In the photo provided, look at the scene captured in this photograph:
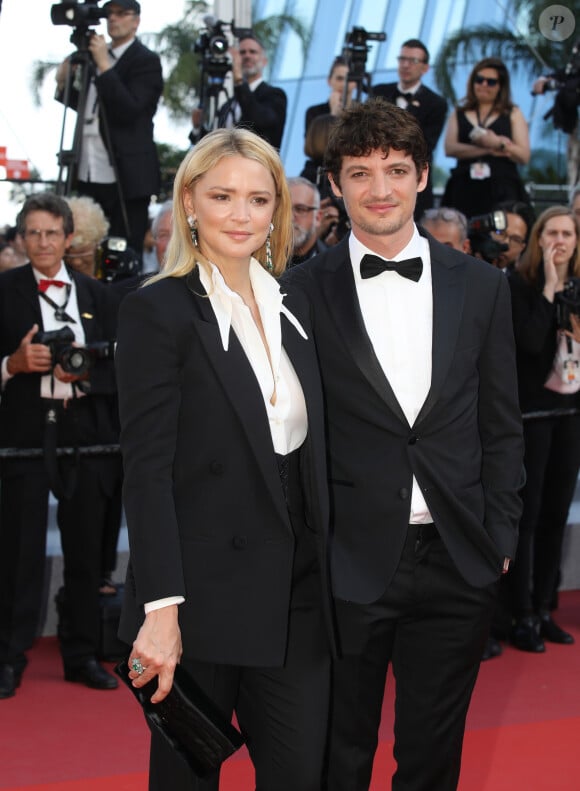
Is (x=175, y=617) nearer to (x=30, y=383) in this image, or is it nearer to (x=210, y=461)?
(x=210, y=461)

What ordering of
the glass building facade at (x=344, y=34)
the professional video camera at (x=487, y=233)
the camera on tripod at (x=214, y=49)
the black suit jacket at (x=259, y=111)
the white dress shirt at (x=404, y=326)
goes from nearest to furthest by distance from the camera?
the white dress shirt at (x=404, y=326), the professional video camera at (x=487, y=233), the black suit jacket at (x=259, y=111), the camera on tripod at (x=214, y=49), the glass building facade at (x=344, y=34)

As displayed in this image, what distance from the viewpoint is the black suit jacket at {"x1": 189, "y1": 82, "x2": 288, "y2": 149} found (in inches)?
245

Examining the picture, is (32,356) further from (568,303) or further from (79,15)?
(79,15)

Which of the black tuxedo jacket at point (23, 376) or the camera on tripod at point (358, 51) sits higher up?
the camera on tripod at point (358, 51)

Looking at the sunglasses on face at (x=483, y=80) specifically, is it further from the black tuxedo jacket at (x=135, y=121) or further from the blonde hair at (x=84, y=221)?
the blonde hair at (x=84, y=221)

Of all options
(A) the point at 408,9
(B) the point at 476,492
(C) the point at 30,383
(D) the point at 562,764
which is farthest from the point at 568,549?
(A) the point at 408,9

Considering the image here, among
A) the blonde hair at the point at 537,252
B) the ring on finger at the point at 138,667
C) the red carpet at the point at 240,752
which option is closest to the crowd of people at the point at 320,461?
the ring on finger at the point at 138,667

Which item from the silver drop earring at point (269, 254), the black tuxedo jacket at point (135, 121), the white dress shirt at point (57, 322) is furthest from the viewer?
the black tuxedo jacket at point (135, 121)

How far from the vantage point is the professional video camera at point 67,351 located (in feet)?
13.3

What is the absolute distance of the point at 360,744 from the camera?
2594 millimetres

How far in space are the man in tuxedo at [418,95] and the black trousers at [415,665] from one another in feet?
13.9

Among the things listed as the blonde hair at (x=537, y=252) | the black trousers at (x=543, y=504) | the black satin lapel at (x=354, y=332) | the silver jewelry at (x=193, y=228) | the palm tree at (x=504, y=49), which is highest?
the palm tree at (x=504, y=49)

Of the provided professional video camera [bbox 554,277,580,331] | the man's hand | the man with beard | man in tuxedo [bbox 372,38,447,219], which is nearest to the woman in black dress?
man in tuxedo [bbox 372,38,447,219]

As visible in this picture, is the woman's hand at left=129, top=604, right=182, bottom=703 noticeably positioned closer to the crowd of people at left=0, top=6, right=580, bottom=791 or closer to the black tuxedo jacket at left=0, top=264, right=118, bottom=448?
the crowd of people at left=0, top=6, right=580, bottom=791
